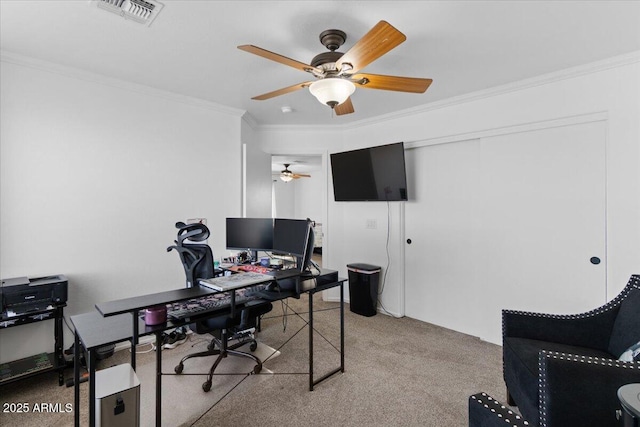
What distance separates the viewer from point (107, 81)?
2836mm

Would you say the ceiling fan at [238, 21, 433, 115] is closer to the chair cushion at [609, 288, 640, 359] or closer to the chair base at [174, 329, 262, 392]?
the chair cushion at [609, 288, 640, 359]

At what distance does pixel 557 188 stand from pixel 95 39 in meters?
3.91

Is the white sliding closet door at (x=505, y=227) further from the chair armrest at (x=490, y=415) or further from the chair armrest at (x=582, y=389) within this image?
the chair armrest at (x=490, y=415)

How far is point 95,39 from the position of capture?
86.8 inches

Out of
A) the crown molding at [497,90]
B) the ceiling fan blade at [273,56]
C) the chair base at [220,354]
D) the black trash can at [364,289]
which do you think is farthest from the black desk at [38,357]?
the crown molding at [497,90]

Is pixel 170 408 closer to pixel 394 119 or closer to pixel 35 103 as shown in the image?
pixel 35 103

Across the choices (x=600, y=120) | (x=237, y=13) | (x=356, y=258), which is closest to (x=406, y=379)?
(x=356, y=258)

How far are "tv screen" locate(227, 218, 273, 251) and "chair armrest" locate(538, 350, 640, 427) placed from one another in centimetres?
230

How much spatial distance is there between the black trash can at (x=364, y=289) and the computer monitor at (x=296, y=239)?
146cm

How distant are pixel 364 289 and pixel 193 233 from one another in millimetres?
2247

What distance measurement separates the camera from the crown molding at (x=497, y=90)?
244 cm

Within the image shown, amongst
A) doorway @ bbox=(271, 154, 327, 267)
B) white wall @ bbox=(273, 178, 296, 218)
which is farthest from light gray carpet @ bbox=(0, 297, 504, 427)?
white wall @ bbox=(273, 178, 296, 218)

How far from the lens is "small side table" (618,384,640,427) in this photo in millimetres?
813

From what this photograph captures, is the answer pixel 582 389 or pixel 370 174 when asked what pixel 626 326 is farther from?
pixel 370 174
